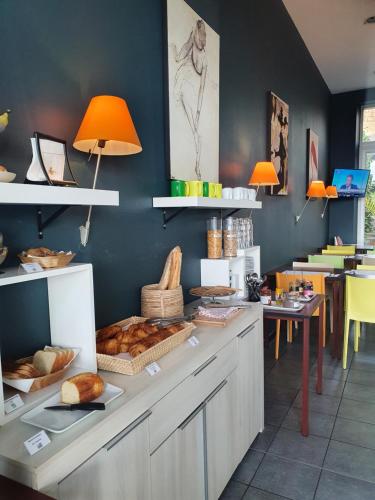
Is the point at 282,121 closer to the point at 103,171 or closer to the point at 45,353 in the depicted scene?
the point at 103,171

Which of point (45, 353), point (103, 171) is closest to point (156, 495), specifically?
point (45, 353)

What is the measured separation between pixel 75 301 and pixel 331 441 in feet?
6.06

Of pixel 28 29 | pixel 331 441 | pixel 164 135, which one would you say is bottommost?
pixel 331 441

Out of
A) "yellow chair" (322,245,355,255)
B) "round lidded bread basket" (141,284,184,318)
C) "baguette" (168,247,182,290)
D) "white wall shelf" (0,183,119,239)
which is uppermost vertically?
"white wall shelf" (0,183,119,239)

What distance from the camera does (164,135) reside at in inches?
84.3

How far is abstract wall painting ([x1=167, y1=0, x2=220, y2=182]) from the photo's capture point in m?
2.16

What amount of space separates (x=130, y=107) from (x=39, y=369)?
128 centimetres

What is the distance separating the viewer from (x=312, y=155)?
18.7 ft

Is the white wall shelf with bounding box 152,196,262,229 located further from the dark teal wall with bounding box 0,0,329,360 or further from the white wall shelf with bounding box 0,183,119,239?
the white wall shelf with bounding box 0,183,119,239

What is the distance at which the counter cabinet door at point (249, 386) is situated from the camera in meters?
1.96

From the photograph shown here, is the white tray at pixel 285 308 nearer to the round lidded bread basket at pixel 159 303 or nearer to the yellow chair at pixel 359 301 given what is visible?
the round lidded bread basket at pixel 159 303

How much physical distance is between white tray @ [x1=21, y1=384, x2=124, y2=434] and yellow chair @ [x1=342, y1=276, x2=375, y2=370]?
278 centimetres

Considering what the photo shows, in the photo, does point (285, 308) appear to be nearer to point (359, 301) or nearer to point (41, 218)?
point (359, 301)

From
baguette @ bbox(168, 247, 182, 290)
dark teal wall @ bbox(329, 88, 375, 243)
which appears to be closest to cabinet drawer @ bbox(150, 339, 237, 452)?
baguette @ bbox(168, 247, 182, 290)
